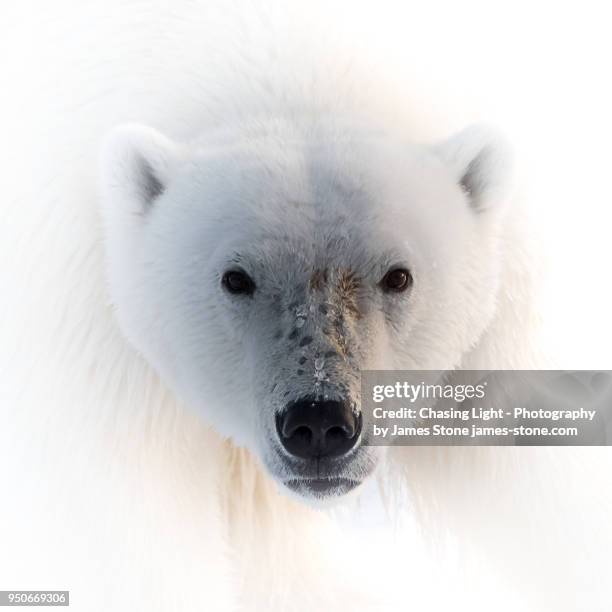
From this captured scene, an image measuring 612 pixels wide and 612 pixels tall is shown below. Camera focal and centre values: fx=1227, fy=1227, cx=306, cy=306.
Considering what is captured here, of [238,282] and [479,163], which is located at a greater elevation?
[479,163]

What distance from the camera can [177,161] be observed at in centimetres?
259

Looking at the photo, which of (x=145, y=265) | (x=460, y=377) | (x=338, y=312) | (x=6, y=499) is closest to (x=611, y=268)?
(x=460, y=377)

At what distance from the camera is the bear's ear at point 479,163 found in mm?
2604

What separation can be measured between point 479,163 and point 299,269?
20.2 inches

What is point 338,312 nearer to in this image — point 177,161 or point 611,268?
point 177,161

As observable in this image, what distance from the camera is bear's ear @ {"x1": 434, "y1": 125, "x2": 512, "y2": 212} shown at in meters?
2.60

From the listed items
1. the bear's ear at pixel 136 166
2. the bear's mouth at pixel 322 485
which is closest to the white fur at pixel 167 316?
the bear's ear at pixel 136 166

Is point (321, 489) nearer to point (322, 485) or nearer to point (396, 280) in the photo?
point (322, 485)

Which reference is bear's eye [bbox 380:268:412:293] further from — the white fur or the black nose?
the black nose

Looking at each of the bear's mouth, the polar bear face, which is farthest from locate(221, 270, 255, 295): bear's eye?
the bear's mouth

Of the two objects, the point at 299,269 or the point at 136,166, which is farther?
the point at 136,166

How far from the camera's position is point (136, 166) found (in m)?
2.58

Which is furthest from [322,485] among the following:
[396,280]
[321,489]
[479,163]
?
[479,163]

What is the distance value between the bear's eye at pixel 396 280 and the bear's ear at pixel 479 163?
0.97ft
